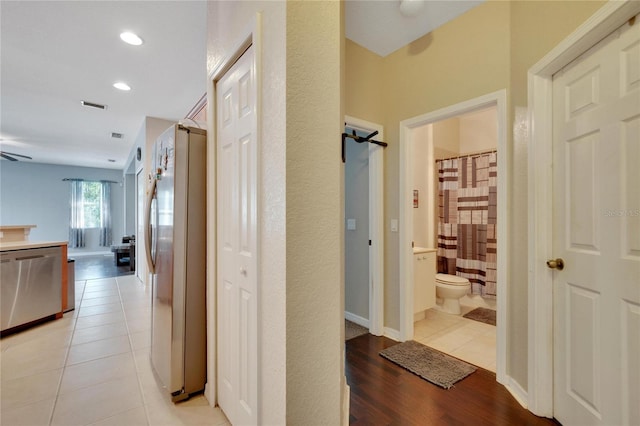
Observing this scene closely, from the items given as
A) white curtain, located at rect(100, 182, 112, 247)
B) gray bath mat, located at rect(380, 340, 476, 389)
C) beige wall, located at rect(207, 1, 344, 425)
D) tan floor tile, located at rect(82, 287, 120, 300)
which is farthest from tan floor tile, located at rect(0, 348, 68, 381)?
white curtain, located at rect(100, 182, 112, 247)

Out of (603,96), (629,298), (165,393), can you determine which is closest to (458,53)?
(603,96)

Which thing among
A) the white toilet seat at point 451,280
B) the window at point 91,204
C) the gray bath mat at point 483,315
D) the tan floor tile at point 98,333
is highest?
the window at point 91,204

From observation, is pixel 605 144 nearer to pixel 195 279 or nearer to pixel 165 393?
pixel 195 279

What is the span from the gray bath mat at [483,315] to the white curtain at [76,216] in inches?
405

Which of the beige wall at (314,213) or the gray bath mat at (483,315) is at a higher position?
the beige wall at (314,213)

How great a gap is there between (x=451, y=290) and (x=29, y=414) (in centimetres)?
363

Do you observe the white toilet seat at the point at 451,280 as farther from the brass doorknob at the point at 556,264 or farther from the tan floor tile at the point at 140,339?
the tan floor tile at the point at 140,339

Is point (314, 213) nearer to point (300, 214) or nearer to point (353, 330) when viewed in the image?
point (300, 214)

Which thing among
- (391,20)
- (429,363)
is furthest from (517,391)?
(391,20)

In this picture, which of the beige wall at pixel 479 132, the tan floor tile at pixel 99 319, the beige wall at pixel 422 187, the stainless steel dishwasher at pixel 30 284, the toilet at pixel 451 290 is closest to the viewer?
the stainless steel dishwasher at pixel 30 284

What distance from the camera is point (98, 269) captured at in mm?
6008

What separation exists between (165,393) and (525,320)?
7.84ft

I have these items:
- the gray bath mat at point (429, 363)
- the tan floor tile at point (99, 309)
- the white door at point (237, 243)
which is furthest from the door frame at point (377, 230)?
the tan floor tile at point (99, 309)

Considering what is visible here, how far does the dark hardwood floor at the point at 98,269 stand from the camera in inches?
208
